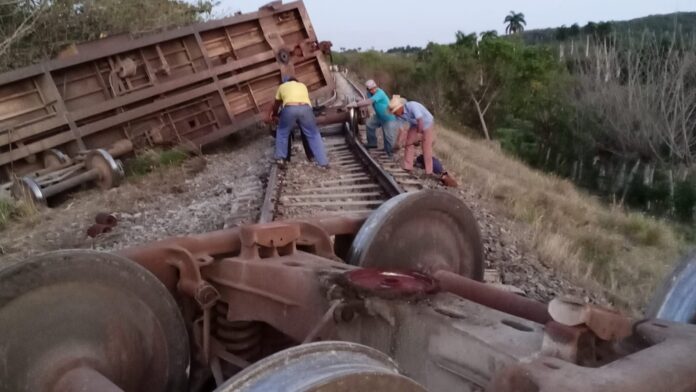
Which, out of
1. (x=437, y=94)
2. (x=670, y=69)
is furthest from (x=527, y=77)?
(x=670, y=69)

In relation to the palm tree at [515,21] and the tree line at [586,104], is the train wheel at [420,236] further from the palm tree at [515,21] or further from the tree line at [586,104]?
the palm tree at [515,21]

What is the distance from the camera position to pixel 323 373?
5.38 ft

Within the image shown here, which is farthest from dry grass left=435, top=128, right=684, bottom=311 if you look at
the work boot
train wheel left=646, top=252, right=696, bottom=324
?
train wheel left=646, top=252, right=696, bottom=324

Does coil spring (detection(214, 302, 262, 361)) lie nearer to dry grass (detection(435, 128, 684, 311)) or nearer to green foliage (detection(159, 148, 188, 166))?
dry grass (detection(435, 128, 684, 311))

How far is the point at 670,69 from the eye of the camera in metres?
31.4

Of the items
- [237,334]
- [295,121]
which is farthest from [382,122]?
[237,334]

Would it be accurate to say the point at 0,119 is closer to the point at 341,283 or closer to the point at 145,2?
the point at 145,2

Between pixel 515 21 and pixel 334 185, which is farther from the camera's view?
pixel 515 21

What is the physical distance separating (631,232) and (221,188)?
328 inches

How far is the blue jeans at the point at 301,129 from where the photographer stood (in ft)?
33.1

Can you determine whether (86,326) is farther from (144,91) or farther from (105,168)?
(144,91)

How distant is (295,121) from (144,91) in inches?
129

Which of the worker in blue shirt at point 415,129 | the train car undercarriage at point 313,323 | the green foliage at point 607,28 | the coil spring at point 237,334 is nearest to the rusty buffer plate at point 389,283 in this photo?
the train car undercarriage at point 313,323

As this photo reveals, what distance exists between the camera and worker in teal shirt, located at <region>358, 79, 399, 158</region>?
1202cm
